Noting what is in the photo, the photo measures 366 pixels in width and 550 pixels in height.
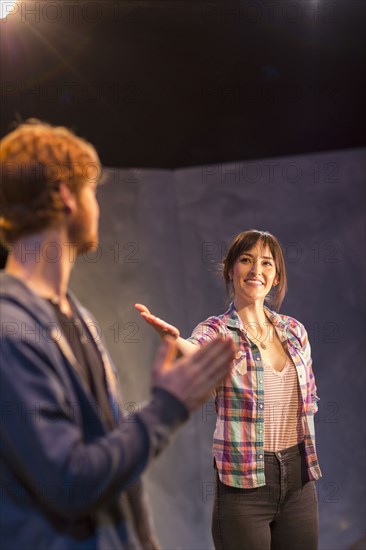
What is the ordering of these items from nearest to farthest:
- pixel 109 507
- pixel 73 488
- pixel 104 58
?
pixel 73 488, pixel 109 507, pixel 104 58

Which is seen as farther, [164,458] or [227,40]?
[164,458]

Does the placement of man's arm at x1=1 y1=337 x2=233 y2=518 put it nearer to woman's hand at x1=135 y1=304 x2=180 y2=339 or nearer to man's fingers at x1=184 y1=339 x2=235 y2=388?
man's fingers at x1=184 y1=339 x2=235 y2=388

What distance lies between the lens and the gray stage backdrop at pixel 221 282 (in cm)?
344

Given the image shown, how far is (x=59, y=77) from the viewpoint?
300 cm

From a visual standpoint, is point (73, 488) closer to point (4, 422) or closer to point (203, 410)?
point (4, 422)

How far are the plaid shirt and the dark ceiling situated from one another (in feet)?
4.48

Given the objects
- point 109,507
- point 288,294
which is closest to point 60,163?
point 109,507

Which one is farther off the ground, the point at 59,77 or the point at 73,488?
the point at 59,77

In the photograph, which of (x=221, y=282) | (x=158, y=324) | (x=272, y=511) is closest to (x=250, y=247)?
(x=158, y=324)

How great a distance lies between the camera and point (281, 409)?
2262 millimetres

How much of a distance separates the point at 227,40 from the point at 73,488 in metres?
2.54

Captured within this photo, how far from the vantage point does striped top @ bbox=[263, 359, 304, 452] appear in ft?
7.32

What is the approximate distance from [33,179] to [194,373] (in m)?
0.44

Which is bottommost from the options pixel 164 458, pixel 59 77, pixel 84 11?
pixel 164 458
